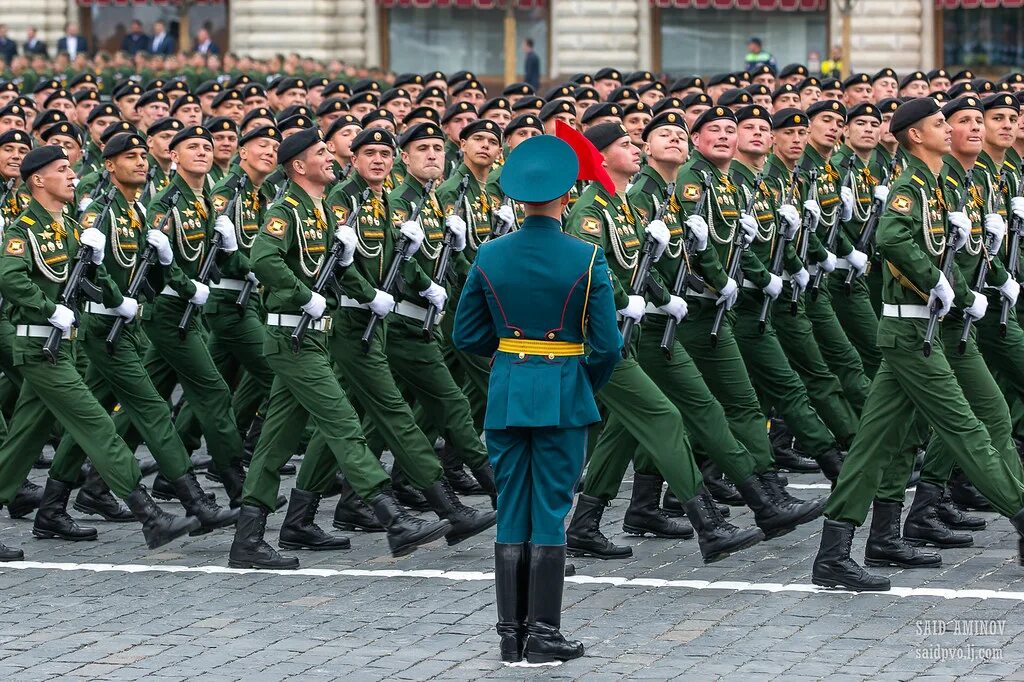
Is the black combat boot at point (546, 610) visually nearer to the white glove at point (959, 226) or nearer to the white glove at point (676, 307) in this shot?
the white glove at point (676, 307)

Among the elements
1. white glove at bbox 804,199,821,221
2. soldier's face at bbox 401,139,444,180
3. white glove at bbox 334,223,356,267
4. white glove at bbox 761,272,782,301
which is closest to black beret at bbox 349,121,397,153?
soldier's face at bbox 401,139,444,180

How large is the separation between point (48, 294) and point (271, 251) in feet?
3.46

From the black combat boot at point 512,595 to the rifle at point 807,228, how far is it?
136 inches

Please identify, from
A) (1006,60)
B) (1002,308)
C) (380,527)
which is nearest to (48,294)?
(380,527)

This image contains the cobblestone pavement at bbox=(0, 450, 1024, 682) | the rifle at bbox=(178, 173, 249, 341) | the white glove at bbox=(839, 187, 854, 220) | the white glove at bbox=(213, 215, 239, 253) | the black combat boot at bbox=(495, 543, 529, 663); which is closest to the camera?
the cobblestone pavement at bbox=(0, 450, 1024, 682)

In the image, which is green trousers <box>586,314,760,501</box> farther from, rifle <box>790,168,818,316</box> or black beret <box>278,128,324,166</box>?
black beret <box>278,128,324,166</box>

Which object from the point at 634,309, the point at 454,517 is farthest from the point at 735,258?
the point at 454,517

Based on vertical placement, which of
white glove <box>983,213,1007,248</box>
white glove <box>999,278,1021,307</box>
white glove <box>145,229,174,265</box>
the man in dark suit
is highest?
the man in dark suit

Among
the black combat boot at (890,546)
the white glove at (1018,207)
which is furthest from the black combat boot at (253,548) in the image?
the white glove at (1018,207)

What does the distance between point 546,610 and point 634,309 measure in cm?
189

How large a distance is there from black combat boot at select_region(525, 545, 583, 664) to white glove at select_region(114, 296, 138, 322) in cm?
294

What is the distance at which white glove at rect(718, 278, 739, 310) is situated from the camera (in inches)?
373

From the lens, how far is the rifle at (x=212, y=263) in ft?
32.9

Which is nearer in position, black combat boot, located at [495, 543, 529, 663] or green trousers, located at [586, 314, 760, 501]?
black combat boot, located at [495, 543, 529, 663]
